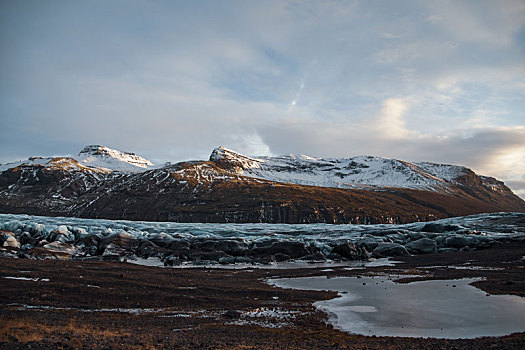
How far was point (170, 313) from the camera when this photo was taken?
2192cm

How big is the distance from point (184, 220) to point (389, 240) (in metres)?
128

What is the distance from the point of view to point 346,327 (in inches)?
768

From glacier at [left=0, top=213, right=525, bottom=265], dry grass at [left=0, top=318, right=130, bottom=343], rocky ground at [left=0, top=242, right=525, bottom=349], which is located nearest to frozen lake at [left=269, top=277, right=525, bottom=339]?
rocky ground at [left=0, top=242, right=525, bottom=349]

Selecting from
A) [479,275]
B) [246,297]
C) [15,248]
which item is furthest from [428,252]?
[15,248]

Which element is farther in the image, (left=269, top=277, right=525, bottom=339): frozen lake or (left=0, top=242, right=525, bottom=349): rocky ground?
(left=269, top=277, right=525, bottom=339): frozen lake

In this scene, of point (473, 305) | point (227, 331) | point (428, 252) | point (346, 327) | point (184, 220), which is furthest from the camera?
point (184, 220)

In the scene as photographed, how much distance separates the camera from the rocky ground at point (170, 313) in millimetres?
15195

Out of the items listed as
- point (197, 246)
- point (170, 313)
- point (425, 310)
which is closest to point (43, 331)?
point (170, 313)

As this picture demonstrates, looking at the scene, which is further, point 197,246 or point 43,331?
point 197,246

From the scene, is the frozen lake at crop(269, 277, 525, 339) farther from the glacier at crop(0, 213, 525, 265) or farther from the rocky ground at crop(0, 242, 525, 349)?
the glacier at crop(0, 213, 525, 265)

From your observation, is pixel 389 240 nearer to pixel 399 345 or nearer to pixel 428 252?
pixel 428 252

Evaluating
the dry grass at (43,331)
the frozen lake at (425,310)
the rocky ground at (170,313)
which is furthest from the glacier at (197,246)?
the dry grass at (43,331)

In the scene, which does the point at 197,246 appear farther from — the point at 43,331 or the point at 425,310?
the point at 43,331

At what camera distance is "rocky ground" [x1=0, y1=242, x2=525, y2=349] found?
15195 millimetres
